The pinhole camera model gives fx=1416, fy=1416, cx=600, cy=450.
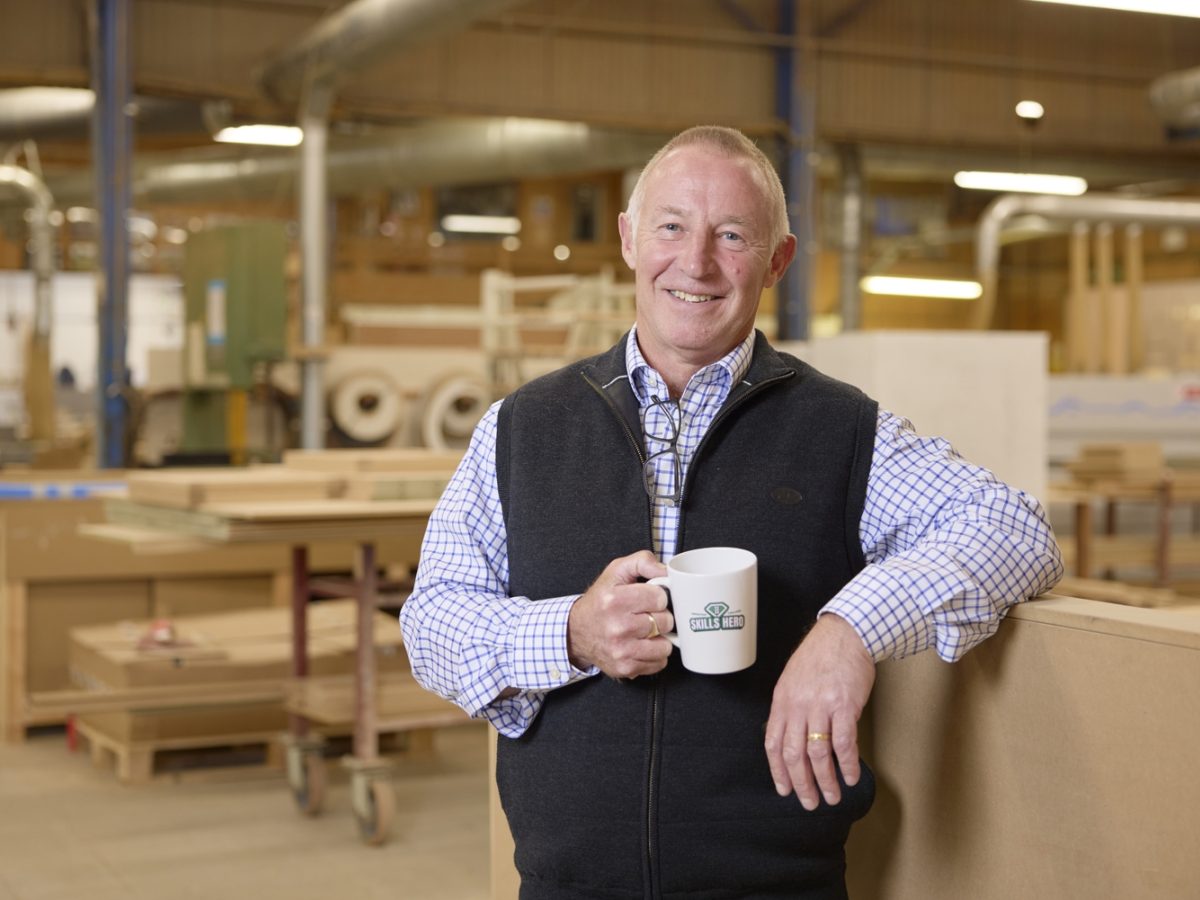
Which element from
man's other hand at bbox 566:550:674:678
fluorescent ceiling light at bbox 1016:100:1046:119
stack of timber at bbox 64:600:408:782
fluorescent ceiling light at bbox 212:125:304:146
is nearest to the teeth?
man's other hand at bbox 566:550:674:678

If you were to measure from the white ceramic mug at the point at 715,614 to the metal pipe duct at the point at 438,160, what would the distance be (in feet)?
31.0

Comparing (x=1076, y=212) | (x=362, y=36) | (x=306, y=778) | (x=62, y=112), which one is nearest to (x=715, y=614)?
(x=306, y=778)

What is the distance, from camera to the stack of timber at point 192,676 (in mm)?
4773

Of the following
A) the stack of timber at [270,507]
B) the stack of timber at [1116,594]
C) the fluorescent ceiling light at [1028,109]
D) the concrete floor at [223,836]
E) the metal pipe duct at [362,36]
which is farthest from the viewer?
the fluorescent ceiling light at [1028,109]

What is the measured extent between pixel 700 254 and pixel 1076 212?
11.2 m

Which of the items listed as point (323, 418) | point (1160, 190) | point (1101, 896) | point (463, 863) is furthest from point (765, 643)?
point (1160, 190)

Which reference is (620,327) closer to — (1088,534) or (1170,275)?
(1088,534)

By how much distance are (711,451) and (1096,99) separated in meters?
12.1

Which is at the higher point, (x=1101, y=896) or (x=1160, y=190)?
(x=1160, y=190)

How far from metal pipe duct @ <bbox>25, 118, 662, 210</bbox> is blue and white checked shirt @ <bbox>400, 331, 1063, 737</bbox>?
911 cm

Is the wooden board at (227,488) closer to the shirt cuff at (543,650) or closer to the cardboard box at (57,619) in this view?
the cardboard box at (57,619)

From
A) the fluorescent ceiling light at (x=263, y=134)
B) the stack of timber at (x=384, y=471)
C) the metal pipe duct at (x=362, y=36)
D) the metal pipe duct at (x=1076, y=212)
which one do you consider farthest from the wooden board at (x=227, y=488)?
the metal pipe duct at (x=1076, y=212)

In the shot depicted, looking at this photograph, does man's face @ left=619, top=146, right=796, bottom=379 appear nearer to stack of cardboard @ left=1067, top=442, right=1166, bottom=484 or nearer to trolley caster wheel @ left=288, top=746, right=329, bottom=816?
trolley caster wheel @ left=288, top=746, right=329, bottom=816

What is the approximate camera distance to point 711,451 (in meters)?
1.69
